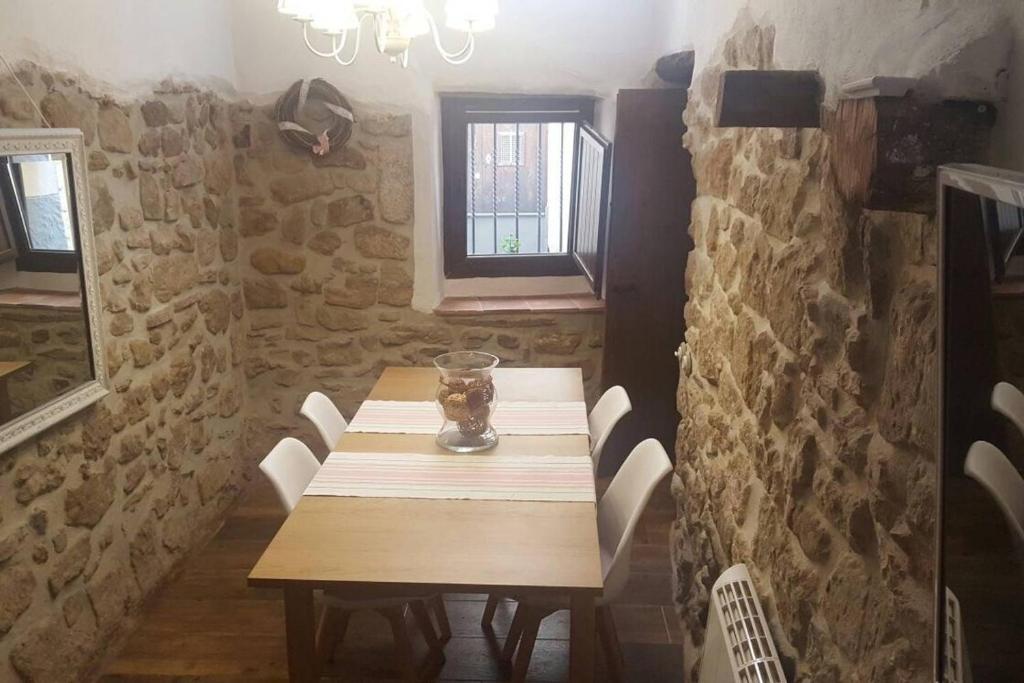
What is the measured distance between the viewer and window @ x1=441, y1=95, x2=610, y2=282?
167 inches

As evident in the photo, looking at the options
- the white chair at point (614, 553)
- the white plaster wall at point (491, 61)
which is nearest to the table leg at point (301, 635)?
the white chair at point (614, 553)

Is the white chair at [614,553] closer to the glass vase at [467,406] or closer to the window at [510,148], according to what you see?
the glass vase at [467,406]

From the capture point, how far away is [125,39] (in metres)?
2.92

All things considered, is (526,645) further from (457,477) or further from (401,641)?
(457,477)

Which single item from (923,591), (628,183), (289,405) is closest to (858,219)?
(923,591)

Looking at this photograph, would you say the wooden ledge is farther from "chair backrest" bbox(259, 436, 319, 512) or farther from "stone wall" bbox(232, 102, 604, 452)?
"stone wall" bbox(232, 102, 604, 452)

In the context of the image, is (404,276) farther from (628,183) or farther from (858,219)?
(858,219)

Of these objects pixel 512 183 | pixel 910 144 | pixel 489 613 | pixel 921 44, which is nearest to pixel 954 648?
pixel 910 144

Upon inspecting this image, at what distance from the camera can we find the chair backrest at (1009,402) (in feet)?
2.49

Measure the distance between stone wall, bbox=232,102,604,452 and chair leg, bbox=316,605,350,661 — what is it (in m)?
1.62

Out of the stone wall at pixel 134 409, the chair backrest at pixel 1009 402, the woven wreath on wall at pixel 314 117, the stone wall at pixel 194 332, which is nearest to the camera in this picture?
the chair backrest at pixel 1009 402

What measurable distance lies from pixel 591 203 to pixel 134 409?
2.15 metres

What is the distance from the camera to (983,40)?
3.21 feet

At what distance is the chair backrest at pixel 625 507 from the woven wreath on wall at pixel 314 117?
2142mm
